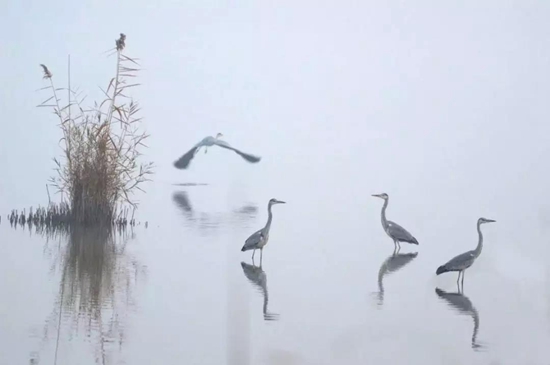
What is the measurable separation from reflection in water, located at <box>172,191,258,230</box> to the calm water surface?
0.64 m

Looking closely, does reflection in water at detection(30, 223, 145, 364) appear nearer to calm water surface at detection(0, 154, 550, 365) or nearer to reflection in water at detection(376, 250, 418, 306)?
calm water surface at detection(0, 154, 550, 365)

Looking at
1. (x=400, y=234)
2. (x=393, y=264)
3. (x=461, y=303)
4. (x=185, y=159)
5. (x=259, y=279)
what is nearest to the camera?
(x=461, y=303)

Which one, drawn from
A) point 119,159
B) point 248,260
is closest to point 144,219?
point 119,159

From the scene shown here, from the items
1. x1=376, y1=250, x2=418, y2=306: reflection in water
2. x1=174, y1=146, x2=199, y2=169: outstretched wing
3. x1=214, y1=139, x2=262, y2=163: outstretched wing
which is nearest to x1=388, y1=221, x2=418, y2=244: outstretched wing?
x1=376, y1=250, x2=418, y2=306: reflection in water

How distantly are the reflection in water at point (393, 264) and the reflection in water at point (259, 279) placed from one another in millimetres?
822

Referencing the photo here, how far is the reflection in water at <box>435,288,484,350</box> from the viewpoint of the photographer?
6.16m

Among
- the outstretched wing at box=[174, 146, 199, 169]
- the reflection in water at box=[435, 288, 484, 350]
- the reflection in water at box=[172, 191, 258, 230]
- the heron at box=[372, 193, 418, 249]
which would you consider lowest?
the reflection in water at box=[435, 288, 484, 350]

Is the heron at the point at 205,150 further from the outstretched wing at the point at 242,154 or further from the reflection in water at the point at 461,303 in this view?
the reflection in water at the point at 461,303

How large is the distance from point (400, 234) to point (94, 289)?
4.23m

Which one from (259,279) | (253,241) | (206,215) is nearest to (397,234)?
(253,241)

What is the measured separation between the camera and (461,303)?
6773mm

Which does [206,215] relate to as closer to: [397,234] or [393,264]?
[397,234]

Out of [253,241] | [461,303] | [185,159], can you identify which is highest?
[185,159]

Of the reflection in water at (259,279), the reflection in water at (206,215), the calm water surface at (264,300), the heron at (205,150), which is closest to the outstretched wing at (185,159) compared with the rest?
the heron at (205,150)
